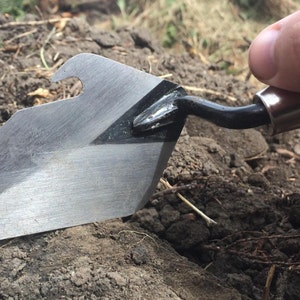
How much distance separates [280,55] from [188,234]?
57 cm

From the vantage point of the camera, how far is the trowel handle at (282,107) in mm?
1412

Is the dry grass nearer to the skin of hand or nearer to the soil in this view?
the soil

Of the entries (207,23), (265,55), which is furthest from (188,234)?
(207,23)

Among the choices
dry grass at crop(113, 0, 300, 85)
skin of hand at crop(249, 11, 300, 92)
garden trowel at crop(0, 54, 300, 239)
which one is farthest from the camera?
dry grass at crop(113, 0, 300, 85)

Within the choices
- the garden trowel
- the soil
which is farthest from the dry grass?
the garden trowel

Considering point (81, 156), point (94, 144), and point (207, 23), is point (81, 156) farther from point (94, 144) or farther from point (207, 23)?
point (207, 23)

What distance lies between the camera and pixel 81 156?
5.16 feet

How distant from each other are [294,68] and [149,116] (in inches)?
17.2

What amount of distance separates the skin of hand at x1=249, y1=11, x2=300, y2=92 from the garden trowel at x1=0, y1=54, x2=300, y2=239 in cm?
6

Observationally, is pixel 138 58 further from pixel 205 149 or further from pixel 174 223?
pixel 174 223

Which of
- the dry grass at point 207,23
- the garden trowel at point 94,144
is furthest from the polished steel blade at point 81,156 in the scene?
the dry grass at point 207,23

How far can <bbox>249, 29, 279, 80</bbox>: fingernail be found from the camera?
4.62 feet

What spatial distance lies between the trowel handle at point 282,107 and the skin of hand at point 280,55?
0.07 feet

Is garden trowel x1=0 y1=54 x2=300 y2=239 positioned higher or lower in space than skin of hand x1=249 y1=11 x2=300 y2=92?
lower
